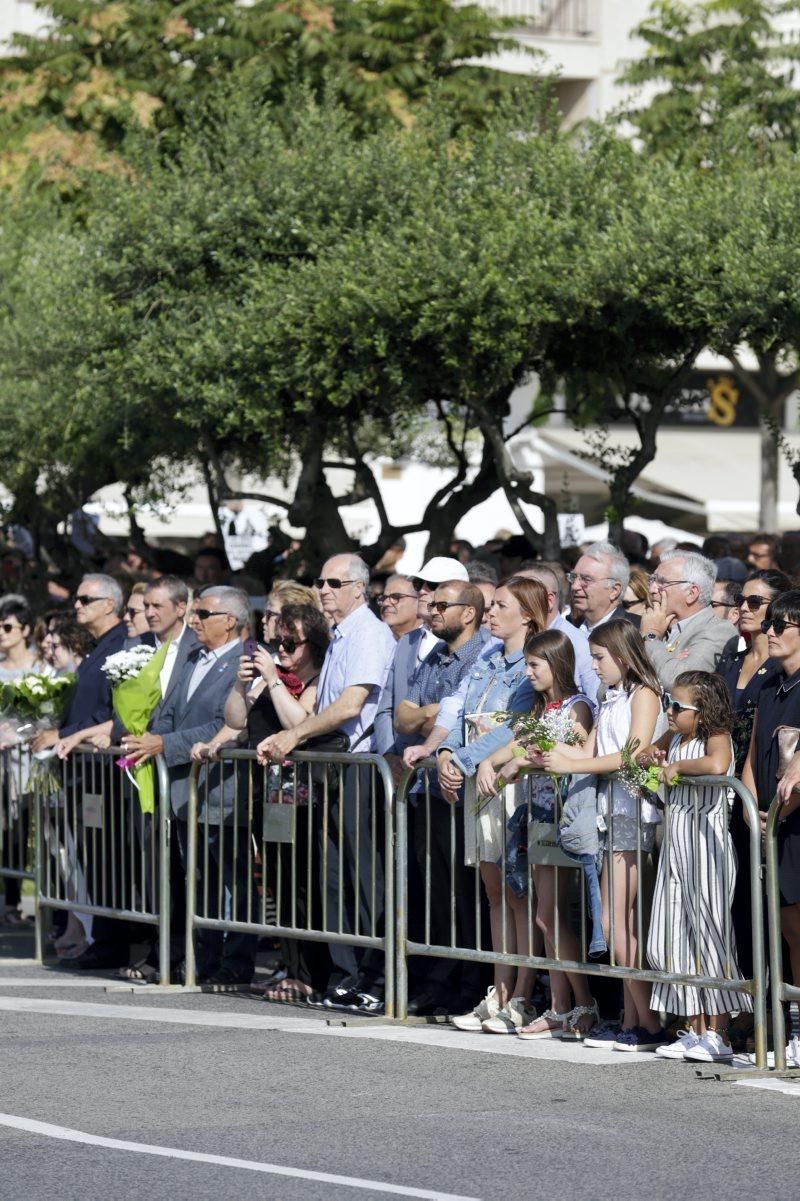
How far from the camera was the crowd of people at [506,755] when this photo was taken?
28.2 ft

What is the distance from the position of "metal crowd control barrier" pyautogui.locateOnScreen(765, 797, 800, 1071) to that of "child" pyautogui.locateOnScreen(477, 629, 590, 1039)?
1108 millimetres

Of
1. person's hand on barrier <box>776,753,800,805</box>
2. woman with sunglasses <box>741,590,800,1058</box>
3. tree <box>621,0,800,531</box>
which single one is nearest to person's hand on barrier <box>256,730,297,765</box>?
woman with sunglasses <box>741,590,800,1058</box>

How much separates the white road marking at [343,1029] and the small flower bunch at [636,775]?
1.06m

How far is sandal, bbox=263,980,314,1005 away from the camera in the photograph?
10.7m

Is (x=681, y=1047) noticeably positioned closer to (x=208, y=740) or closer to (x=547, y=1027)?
(x=547, y=1027)

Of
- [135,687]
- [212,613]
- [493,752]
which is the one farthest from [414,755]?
[135,687]

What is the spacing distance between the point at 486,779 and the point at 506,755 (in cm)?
13

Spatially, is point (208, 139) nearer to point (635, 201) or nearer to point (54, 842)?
point (635, 201)

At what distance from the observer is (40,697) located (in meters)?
12.6

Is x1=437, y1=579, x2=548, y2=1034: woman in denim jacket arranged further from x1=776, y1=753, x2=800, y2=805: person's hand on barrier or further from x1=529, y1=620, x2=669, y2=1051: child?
x1=776, y1=753, x2=800, y2=805: person's hand on barrier

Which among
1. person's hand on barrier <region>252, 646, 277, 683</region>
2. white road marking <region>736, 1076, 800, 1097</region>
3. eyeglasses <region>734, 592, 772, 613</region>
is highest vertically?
eyeglasses <region>734, 592, 772, 613</region>

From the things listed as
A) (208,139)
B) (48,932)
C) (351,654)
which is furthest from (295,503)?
(351,654)

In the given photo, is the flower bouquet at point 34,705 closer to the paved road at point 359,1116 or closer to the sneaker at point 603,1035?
the paved road at point 359,1116

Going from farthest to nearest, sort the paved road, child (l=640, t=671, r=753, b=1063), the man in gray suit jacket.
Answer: the man in gray suit jacket
child (l=640, t=671, r=753, b=1063)
the paved road
